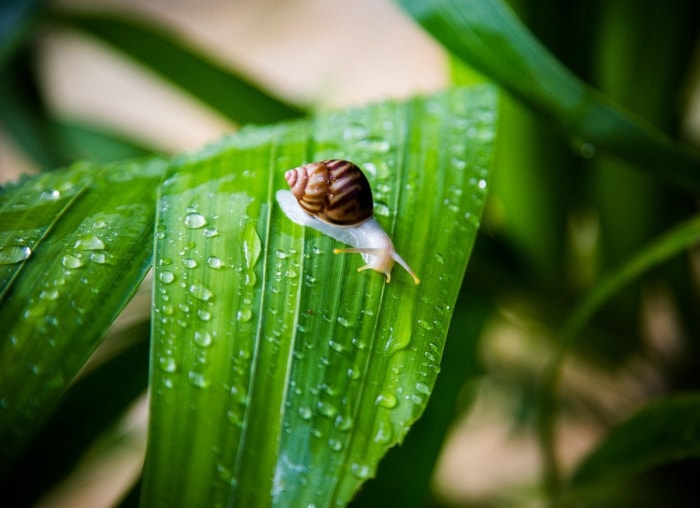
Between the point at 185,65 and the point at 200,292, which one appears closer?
the point at 200,292

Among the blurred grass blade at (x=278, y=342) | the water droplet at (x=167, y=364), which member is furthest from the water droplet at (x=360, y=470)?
the water droplet at (x=167, y=364)

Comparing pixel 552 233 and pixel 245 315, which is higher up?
pixel 245 315

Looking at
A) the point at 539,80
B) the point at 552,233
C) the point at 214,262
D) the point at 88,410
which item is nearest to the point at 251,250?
the point at 214,262

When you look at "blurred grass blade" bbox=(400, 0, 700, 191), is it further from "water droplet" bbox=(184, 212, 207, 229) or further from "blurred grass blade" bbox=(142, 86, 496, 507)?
"water droplet" bbox=(184, 212, 207, 229)

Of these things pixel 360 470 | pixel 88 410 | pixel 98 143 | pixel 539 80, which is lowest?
pixel 88 410

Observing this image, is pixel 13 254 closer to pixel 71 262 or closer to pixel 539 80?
pixel 71 262

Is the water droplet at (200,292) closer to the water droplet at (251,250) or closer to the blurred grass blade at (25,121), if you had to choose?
the water droplet at (251,250)
